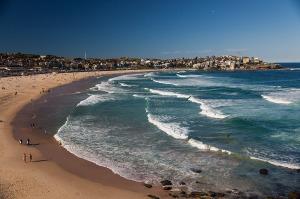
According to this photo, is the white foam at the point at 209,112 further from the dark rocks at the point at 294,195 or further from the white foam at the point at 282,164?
the dark rocks at the point at 294,195

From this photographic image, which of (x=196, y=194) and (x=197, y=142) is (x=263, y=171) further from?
(x=197, y=142)

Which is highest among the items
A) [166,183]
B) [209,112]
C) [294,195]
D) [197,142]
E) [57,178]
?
[209,112]

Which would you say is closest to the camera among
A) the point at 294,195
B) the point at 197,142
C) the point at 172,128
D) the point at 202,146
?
the point at 294,195

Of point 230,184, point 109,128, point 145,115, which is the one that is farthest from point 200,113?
point 230,184

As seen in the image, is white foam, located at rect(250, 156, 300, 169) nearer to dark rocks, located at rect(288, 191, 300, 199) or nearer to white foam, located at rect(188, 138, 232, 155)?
white foam, located at rect(188, 138, 232, 155)

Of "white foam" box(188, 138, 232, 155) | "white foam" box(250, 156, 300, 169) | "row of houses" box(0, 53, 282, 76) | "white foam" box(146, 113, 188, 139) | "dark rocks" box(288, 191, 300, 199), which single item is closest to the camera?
"dark rocks" box(288, 191, 300, 199)

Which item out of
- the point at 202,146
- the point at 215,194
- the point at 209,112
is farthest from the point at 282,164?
the point at 209,112

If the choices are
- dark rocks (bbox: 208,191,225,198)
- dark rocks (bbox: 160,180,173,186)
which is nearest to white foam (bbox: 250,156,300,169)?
dark rocks (bbox: 208,191,225,198)

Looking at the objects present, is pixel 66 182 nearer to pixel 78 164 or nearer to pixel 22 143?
pixel 78 164

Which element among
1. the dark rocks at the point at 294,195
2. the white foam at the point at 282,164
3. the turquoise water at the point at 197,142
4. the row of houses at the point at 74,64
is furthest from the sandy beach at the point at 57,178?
the row of houses at the point at 74,64
